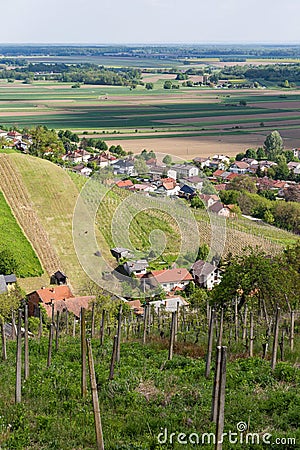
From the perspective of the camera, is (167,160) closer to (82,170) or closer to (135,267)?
(135,267)

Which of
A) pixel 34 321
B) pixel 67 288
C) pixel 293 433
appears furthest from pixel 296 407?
pixel 67 288

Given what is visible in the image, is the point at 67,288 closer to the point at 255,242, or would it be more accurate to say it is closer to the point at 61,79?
the point at 255,242

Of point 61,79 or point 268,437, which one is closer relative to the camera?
point 268,437

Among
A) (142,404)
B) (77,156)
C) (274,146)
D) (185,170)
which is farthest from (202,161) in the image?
(142,404)

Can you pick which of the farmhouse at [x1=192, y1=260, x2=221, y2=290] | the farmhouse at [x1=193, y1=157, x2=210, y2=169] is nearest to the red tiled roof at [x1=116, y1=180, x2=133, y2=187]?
the farmhouse at [x1=192, y1=260, x2=221, y2=290]

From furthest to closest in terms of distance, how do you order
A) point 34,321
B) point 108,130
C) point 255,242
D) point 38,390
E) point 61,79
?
point 61,79 → point 108,130 → point 255,242 → point 34,321 → point 38,390

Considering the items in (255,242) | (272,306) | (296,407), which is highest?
(296,407)

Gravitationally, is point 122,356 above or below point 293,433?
below
